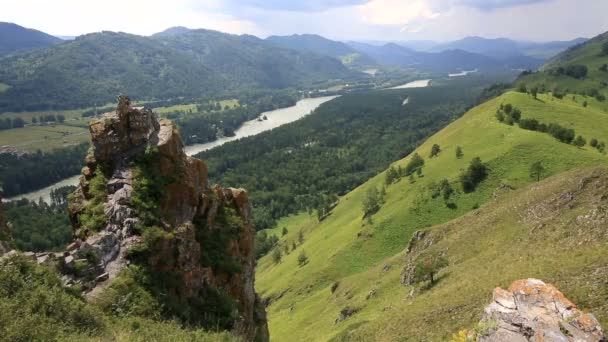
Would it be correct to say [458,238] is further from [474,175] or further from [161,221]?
[161,221]

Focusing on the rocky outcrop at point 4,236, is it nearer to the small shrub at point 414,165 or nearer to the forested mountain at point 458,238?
the forested mountain at point 458,238

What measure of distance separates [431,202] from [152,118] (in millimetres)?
73362

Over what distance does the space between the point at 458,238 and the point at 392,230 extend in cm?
3521

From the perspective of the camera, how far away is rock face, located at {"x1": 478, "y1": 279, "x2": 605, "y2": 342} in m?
17.8

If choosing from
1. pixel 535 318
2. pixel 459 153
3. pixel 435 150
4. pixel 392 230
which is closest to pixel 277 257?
pixel 392 230

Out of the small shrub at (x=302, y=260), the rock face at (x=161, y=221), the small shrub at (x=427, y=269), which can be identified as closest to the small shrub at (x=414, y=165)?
the small shrub at (x=302, y=260)

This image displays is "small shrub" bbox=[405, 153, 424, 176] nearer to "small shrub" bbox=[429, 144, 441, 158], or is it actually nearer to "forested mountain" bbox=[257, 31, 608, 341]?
"forested mountain" bbox=[257, 31, 608, 341]

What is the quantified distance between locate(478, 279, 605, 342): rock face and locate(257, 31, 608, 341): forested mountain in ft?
1.93

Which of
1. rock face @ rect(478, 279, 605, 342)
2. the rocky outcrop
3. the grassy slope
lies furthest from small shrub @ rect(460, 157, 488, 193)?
the rocky outcrop

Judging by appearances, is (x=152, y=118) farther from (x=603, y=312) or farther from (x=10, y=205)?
(x=10, y=205)

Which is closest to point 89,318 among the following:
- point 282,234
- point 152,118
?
point 152,118

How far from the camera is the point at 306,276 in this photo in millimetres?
99812

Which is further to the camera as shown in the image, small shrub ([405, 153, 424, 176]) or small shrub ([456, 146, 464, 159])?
small shrub ([405, 153, 424, 176])

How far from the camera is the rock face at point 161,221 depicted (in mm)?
29109
